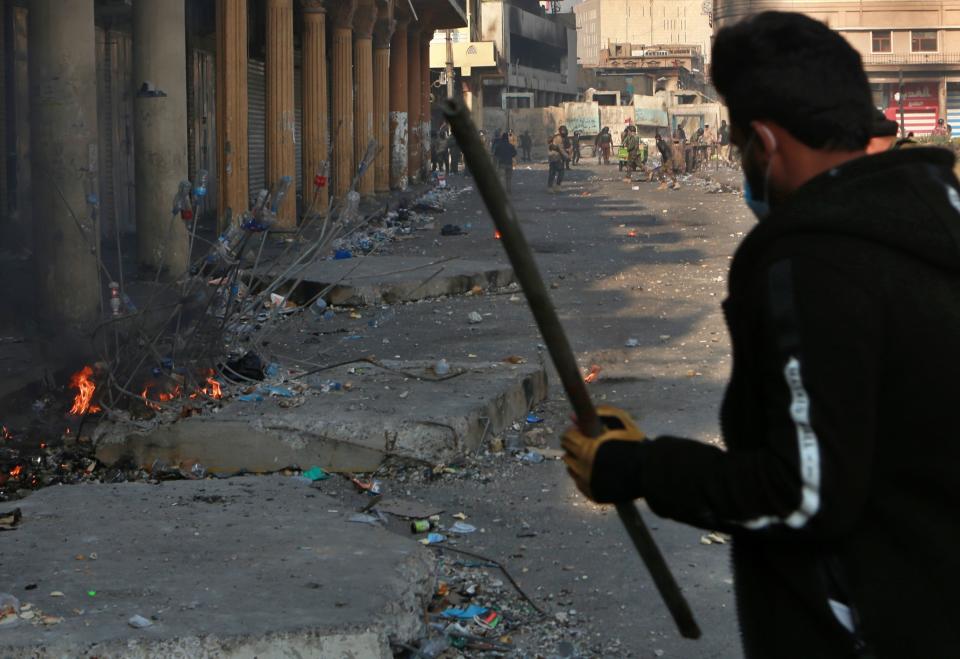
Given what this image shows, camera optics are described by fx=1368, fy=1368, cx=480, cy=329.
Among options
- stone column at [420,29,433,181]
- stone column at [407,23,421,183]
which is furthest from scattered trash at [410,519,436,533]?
stone column at [420,29,433,181]

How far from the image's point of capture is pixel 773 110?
1.78m

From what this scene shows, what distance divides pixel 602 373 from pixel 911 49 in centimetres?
7730

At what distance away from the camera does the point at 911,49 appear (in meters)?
79.4

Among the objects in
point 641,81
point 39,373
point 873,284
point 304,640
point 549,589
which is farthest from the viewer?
point 641,81

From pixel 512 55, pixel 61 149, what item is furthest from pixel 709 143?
pixel 61 149

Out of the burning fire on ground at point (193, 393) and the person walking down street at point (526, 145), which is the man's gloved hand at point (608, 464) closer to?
the burning fire on ground at point (193, 393)

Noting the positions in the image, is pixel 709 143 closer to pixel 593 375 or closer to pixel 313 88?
pixel 313 88

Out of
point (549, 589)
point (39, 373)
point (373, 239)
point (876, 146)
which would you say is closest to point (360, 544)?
point (549, 589)

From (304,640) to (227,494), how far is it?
1.62 meters

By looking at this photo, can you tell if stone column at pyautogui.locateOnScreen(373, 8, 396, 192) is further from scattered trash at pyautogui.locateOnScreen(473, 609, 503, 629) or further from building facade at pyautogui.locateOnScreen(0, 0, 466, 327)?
scattered trash at pyautogui.locateOnScreen(473, 609, 503, 629)

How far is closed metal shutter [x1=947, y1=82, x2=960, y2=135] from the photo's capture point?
77625mm

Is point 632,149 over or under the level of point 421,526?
over

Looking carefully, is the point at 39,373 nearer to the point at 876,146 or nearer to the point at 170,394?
the point at 170,394

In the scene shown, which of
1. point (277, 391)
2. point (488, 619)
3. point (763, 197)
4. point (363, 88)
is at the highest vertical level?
point (363, 88)
